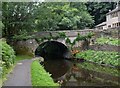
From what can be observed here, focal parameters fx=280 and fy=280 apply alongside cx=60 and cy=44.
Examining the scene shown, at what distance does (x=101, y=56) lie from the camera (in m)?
32.9

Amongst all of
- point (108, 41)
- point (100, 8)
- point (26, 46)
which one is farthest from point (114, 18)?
point (26, 46)

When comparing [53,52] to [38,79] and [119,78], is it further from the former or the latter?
[38,79]

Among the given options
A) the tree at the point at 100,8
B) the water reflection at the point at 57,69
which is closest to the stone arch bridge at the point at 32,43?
the water reflection at the point at 57,69

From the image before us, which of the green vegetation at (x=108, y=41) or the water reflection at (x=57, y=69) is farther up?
the green vegetation at (x=108, y=41)

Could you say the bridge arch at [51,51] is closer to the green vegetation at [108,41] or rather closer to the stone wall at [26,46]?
the stone wall at [26,46]

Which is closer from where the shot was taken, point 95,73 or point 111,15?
point 95,73

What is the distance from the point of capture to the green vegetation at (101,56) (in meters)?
29.6

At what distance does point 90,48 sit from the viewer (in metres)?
39.0

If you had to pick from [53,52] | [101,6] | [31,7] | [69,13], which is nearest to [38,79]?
[31,7]

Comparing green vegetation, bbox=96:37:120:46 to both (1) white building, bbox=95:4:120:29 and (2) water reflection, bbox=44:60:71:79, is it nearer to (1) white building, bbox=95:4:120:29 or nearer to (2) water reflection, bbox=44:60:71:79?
(2) water reflection, bbox=44:60:71:79

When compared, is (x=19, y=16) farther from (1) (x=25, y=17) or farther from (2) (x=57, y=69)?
(2) (x=57, y=69)

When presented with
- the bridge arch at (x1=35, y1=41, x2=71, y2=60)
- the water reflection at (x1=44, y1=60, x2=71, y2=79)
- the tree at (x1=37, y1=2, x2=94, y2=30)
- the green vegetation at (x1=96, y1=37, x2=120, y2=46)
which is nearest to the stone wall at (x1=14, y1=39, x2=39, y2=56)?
the tree at (x1=37, y1=2, x2=94, y2=30)

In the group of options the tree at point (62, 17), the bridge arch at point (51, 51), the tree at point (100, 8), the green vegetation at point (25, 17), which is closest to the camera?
the green vegetation at point (25, 17)

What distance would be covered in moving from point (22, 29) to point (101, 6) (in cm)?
2598
